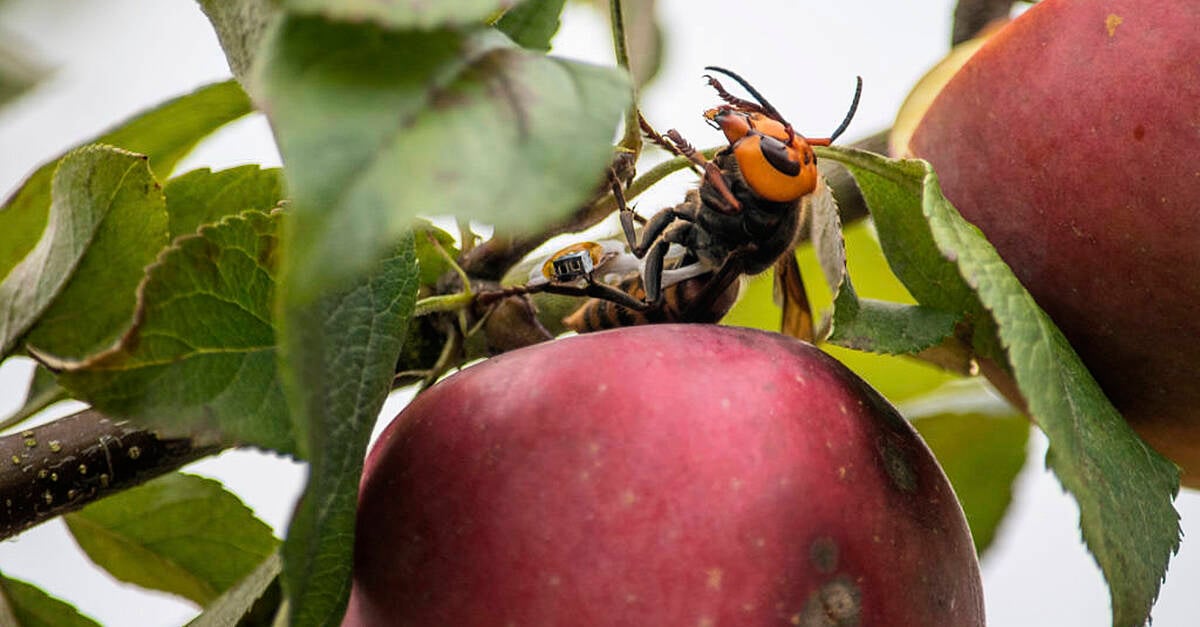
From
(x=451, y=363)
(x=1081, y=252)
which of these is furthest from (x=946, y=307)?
(x=451, y=363)

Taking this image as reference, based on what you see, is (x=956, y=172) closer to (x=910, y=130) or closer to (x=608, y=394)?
(x=910, y=130)

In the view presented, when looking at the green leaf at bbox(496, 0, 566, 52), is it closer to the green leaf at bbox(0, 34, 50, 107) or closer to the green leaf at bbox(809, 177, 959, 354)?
the green leaf at bbox(809, 177, 959, 354)

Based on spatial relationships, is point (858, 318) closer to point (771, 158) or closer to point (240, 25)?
point (771, 158)

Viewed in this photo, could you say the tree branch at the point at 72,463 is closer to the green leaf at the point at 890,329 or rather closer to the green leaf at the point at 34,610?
the green leaf at the point at 34,610

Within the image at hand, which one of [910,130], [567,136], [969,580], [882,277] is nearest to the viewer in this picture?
[567,136]

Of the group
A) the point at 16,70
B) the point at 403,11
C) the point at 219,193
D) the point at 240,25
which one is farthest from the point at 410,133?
the point at 16,70

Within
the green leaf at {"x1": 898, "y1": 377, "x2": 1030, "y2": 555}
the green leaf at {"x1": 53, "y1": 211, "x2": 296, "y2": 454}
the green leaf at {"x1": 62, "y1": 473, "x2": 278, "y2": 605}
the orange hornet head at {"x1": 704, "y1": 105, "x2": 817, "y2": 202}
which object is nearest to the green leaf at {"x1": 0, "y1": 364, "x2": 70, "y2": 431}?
the green leaf at {"x1": 62, "y1": 473, "x2": 278, "y2": 605}
